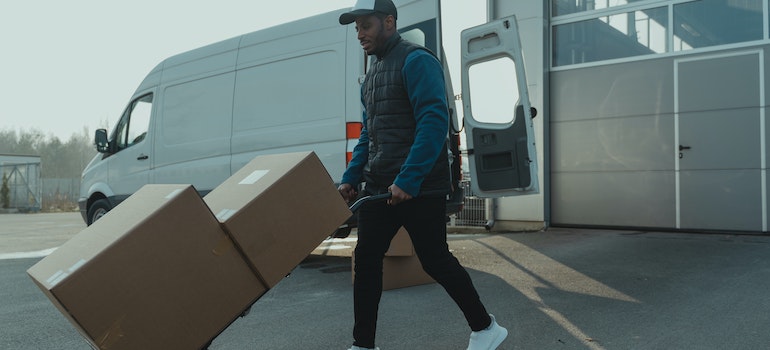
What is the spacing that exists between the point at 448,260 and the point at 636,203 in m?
6.26

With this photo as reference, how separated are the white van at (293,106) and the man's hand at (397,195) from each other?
7.24 ft

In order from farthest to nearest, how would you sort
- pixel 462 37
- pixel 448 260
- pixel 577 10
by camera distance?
pixel 577 10, pixel 462 37, pixel 448 260

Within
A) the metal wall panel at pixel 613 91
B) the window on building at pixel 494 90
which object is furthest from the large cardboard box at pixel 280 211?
the metal wall panel at pixel 613 91

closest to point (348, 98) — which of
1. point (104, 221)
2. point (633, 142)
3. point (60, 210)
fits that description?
point (104, 221)

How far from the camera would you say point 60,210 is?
79.8ft

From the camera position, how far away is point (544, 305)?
4191mm

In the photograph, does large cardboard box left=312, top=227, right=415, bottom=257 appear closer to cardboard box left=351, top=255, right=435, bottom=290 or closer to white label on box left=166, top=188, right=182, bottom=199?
cardboard box left=351, top=255, right=435, bottom=290

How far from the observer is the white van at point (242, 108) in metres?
5.44

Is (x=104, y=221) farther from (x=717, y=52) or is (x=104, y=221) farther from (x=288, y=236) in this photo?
(x=717, y=52)

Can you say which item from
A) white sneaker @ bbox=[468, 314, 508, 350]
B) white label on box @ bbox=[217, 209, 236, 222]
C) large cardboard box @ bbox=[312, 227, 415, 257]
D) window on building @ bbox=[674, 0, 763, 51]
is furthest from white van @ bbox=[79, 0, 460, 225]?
window on building @ bbox=[674, 0, 763, 51]

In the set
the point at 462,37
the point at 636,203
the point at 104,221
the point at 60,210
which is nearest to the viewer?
the point at 104,221

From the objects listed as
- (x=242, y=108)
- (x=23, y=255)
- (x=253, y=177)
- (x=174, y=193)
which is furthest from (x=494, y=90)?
(x=23, y=255)

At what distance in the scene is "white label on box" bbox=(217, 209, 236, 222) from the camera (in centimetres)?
230

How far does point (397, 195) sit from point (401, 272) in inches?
90.0
